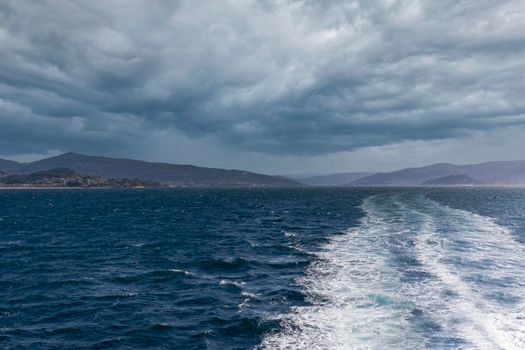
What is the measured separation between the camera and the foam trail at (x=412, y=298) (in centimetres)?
1853

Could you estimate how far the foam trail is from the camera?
18.5 m

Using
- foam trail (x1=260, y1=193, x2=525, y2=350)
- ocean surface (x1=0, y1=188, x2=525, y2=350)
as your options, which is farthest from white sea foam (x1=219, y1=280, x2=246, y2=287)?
foam trail (x1=260, y1=193, x2=525, y2=350)

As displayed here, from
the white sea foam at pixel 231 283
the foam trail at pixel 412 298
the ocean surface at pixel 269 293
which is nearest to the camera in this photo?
the foam trail at pixel 412 298

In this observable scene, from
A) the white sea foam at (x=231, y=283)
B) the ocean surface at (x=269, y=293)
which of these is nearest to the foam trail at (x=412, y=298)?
the ocean surface at (x=269, y=293)

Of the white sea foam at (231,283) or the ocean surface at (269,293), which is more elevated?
the ocean surface at (269,293)

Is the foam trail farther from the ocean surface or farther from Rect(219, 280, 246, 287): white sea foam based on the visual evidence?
Rect(219, 280, 246, 287): white sea foam

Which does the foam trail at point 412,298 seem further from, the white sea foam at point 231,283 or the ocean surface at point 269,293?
the white sea foam at point 231,283

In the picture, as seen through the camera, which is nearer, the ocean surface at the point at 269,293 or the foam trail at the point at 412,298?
the foam trail at the point at 412,298

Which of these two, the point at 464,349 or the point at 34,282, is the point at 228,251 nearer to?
the point at 34,282

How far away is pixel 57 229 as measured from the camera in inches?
2576

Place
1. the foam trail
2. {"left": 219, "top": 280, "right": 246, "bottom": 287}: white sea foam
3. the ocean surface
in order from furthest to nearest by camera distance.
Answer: {"left": 219, "top": 280, "right": 246, "bottom": 287}: white sea foam → the ocean surface → the foam trail

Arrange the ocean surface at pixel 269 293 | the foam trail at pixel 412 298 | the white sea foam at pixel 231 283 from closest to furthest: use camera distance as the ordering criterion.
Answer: the foam trail at pixel 412 298 < the ocean surface at pixel 269 293 < the white sea foam at pixel 231 283

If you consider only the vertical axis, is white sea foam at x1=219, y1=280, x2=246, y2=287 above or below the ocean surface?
below

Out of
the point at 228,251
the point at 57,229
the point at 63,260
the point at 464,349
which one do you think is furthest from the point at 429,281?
the point at 57,229
